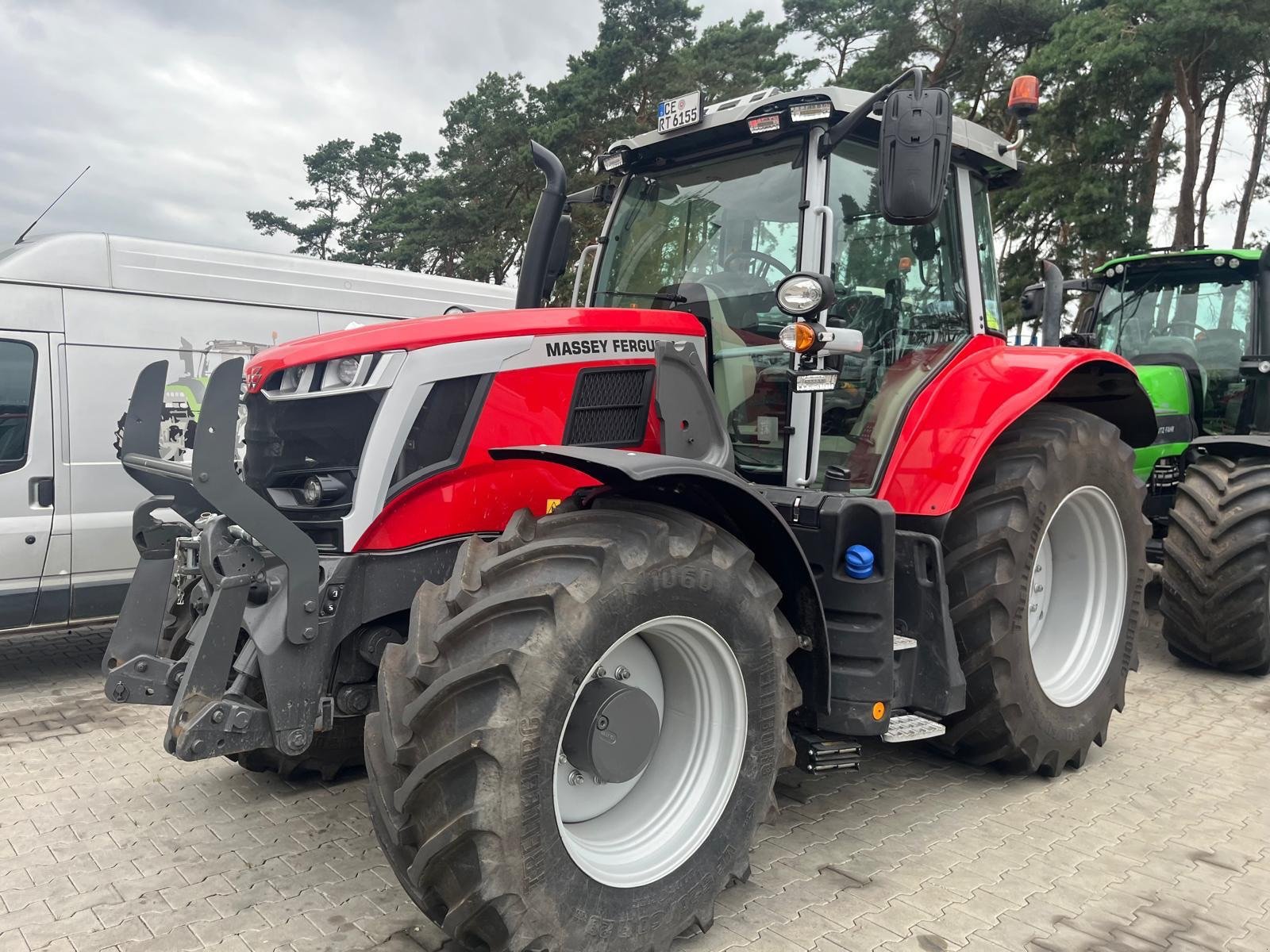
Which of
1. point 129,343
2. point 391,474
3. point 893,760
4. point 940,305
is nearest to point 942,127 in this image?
point 940,305

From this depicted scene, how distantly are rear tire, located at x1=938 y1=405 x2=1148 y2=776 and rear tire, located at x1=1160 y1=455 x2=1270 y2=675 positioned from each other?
51.8 inches

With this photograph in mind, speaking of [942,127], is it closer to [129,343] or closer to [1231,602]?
[1231,602]

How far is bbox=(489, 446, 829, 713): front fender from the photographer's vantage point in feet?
8.07

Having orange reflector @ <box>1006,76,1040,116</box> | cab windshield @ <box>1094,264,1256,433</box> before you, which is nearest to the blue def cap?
orange reflector @ <box>1006,76,1040,116</box>

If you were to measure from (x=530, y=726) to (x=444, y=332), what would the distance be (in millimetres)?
1214

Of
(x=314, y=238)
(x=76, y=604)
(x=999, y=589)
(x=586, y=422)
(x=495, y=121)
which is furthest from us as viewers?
(x=314, y=238)

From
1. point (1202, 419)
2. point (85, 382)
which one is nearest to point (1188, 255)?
point (1202, 419)

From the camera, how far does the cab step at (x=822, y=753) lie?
3.07 m

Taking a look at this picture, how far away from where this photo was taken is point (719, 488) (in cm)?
273

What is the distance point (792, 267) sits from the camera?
336 centimetres

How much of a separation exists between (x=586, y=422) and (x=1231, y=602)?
164 inches

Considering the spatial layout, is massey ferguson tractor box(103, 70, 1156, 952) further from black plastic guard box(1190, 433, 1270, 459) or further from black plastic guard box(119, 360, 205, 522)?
black plastic guard box(1190, 433, 1270, 459)

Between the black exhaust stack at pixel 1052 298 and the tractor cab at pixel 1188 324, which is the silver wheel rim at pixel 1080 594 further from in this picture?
the tractor cab at pixel 1188 324

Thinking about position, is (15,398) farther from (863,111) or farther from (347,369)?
(863,111)
